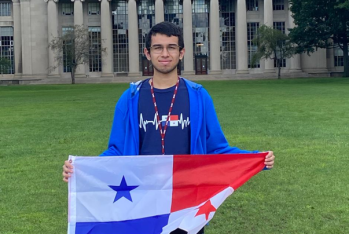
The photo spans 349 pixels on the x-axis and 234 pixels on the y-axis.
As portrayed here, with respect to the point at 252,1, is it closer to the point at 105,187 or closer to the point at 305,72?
the point at 305,72

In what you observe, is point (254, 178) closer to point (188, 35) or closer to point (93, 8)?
point (188, 35)

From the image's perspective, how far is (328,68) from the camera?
8200 centimetres

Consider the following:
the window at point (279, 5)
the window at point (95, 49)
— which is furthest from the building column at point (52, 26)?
the window at point (279, 5)

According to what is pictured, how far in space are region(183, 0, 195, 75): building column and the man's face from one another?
7577 cm

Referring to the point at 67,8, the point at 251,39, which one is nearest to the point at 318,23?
the point at 251,39

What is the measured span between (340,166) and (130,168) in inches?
243

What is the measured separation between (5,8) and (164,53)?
88467 mm

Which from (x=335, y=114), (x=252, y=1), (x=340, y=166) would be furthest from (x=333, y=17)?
(x=340, y=166)

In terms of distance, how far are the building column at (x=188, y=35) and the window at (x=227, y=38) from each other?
5579mm

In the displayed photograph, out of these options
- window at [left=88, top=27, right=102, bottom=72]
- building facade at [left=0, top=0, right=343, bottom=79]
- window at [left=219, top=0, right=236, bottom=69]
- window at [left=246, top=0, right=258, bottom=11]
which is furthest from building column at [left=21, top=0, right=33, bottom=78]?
window at [left=246, top=0, right=258, bottom=11]

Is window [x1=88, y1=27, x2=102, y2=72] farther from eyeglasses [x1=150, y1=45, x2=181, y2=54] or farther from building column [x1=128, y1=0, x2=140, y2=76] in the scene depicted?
eyeglasses [x1=150, y1=45, x2=181, y2=54]

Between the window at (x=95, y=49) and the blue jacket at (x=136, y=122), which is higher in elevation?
the window at (x=95, y=49)

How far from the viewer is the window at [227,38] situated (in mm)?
82625

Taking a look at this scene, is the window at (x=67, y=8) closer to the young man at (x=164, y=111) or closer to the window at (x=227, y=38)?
the window at (x=227, y=38)
